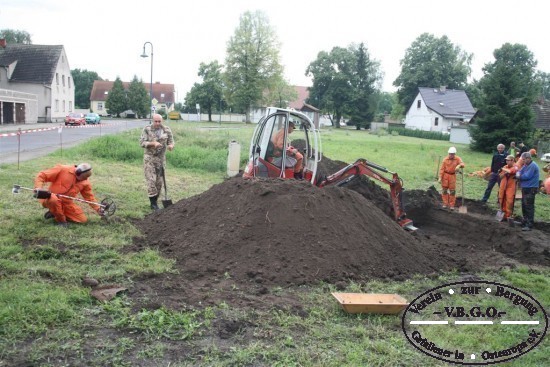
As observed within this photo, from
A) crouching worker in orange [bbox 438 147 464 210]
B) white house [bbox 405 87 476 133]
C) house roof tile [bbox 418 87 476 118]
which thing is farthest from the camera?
house roof tile [bbox 418 87 476 118]

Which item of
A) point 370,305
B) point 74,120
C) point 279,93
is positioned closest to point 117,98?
point 279,93

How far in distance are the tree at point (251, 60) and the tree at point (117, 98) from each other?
51.3ft

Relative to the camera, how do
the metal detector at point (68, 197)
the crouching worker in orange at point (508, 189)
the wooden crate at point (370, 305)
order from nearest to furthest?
the wooden crate at point (370, 305)
the metal detector at point (68, 197)
the crouching worker in orange at point (508, 189)

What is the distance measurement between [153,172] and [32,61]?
4760 cm

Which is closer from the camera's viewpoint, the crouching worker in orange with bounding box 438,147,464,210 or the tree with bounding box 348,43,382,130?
the crouching worker in orange with bounding box 438,147,464,210

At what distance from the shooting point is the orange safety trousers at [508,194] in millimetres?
11094

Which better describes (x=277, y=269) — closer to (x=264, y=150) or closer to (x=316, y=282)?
(x=316, y=282)

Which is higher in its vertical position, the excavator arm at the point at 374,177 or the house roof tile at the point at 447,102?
the house roof tile at the point at 447,102

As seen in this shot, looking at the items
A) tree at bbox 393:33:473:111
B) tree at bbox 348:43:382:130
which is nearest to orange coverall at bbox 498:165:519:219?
tree at bbox 348:43:382:130

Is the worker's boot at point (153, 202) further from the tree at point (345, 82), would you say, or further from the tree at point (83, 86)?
the tree at point (83, 86)

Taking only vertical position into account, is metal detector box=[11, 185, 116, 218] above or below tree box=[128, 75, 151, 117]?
below

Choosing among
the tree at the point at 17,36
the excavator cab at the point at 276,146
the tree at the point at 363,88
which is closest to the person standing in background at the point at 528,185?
the excavator cab at the point at 276,146

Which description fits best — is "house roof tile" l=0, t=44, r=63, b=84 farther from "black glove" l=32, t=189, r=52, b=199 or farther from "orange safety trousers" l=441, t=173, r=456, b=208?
"black glove" l=32, t=189, r=52, b=199

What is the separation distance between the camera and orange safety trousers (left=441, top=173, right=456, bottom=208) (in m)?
12.1
